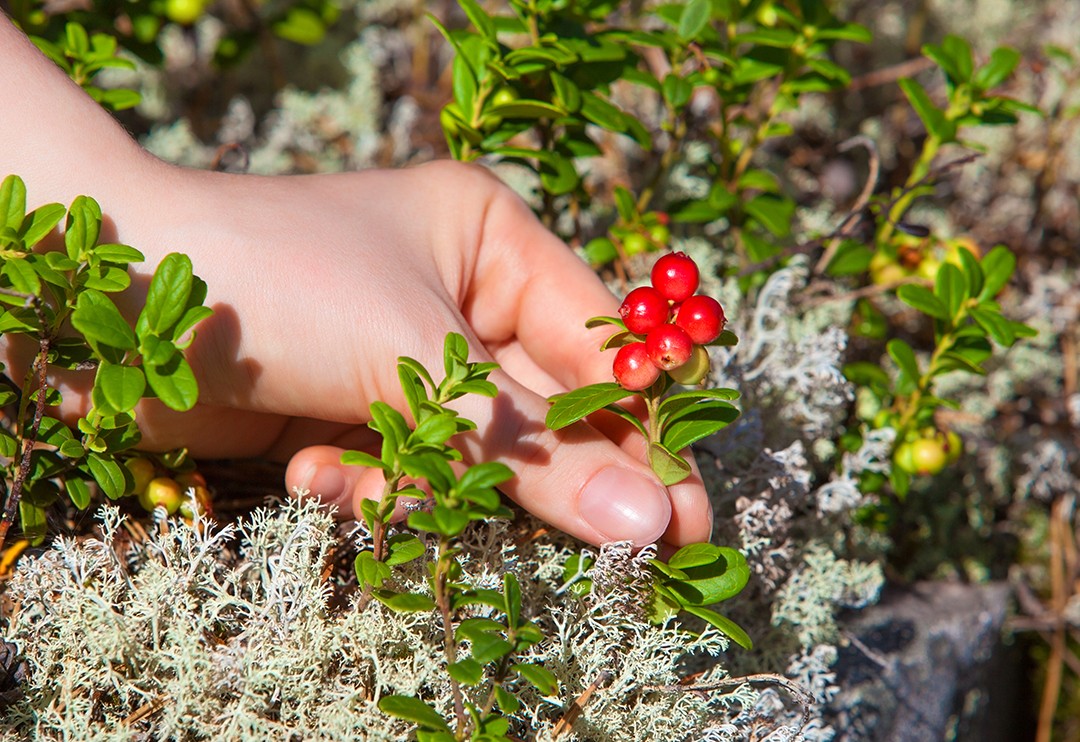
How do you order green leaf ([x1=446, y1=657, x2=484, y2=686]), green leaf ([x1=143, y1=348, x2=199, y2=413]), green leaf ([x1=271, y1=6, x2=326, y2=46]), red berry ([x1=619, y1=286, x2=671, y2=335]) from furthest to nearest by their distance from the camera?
green leaf ([x1=271, y1=6, x2=326, y2=46]), red berry ([x1=619, y1=286, x2=671, y2=335]), green leaf ([x1=143, y1=348, x2=199, y2=413]), green leaf ([x1=446, y1=657, x2=484, y2=686])

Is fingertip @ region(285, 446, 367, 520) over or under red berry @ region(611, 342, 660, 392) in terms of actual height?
under

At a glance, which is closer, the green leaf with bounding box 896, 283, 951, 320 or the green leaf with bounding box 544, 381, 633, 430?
the green leaf with bounding box 544, 381, 633, 430

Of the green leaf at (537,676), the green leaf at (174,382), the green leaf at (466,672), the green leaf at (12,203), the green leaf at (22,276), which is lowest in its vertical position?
the green leaf at (537,676)

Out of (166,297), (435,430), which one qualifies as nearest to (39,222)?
(166,297)

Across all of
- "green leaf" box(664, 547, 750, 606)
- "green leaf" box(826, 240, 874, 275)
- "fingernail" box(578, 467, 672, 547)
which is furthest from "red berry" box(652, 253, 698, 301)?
"green leaf" box(826, 240, 874, 275)

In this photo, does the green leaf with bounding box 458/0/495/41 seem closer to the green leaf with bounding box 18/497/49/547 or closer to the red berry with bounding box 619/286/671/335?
the red berry with bounding box 619/286/671/335

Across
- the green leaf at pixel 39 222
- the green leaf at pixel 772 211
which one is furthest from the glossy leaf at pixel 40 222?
the green leaf at pixel 772 211

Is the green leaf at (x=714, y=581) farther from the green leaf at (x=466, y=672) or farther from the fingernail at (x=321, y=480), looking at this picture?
the fingernail at (x=321, y=480)

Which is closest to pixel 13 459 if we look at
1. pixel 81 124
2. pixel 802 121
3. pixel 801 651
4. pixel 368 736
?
pixel 81 124
